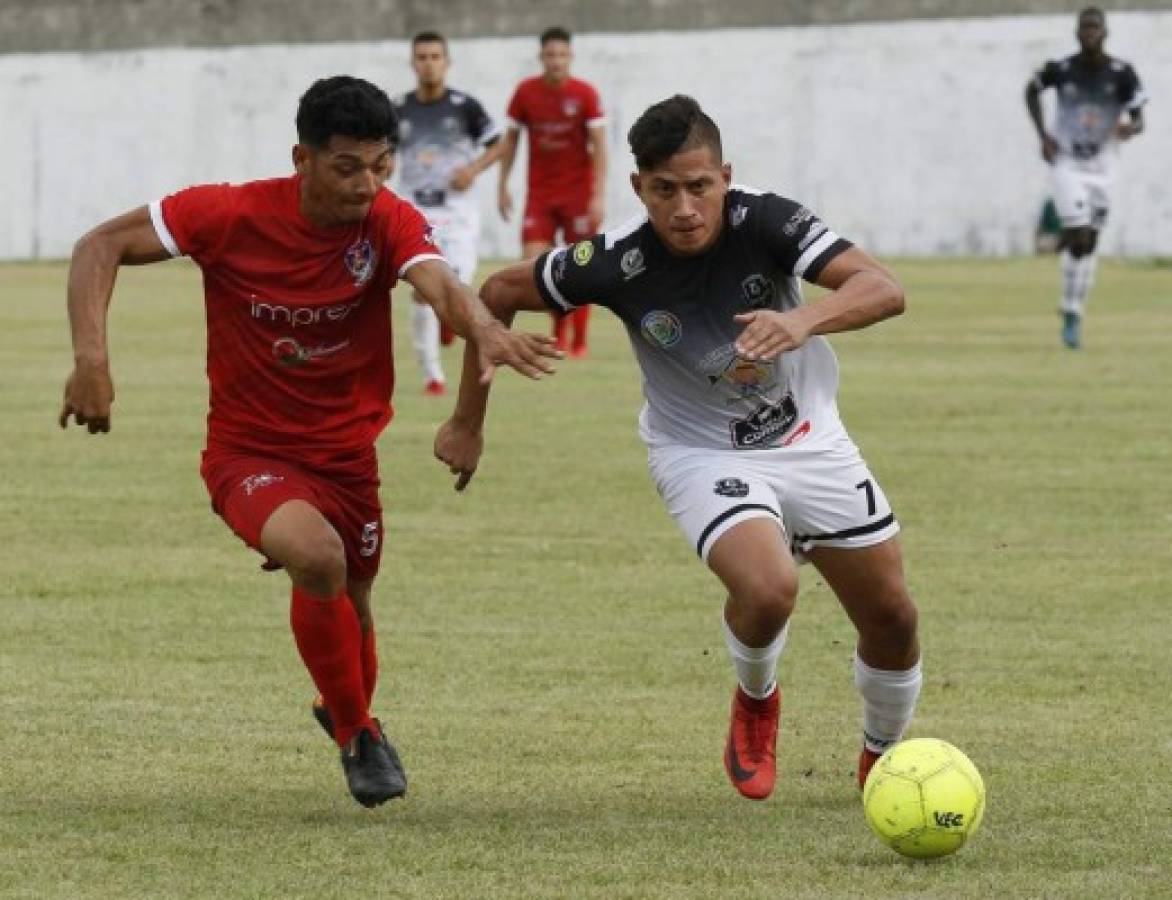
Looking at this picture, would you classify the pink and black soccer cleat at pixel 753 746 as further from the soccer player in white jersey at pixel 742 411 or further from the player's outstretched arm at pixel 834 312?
the player's outstretched arm at pixel 834 312

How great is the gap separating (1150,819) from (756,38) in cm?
3051

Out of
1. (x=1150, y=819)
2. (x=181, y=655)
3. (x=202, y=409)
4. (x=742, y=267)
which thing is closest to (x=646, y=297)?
(x=742, y=267)

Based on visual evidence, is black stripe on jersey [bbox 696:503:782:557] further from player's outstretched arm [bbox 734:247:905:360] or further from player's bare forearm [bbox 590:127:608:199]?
player's bare forearm [bbox 590:127:608:199]

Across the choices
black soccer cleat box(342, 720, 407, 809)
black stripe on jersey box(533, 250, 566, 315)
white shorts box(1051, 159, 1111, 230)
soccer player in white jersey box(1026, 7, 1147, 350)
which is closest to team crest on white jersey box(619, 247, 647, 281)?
black stripe on jersey box(533, 250, 566, 315)

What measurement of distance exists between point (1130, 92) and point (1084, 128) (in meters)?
0.43

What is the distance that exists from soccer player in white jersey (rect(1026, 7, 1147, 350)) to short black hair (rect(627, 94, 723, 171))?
14542mm

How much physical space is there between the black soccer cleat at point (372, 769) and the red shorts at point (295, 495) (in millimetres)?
519

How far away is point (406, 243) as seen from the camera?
681 centimetres

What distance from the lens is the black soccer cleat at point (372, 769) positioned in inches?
256

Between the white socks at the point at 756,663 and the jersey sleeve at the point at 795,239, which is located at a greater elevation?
the jersey sleeve at the point at 795,239

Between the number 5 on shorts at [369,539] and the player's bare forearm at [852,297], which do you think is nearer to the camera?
the player's bare forearm at [852,297]

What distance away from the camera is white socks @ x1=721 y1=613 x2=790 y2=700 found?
674 cm

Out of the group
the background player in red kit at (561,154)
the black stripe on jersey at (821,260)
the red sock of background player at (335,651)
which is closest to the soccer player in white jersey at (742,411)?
the black stripe on jersey at (821,260)

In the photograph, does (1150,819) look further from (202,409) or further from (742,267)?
(202,409)
